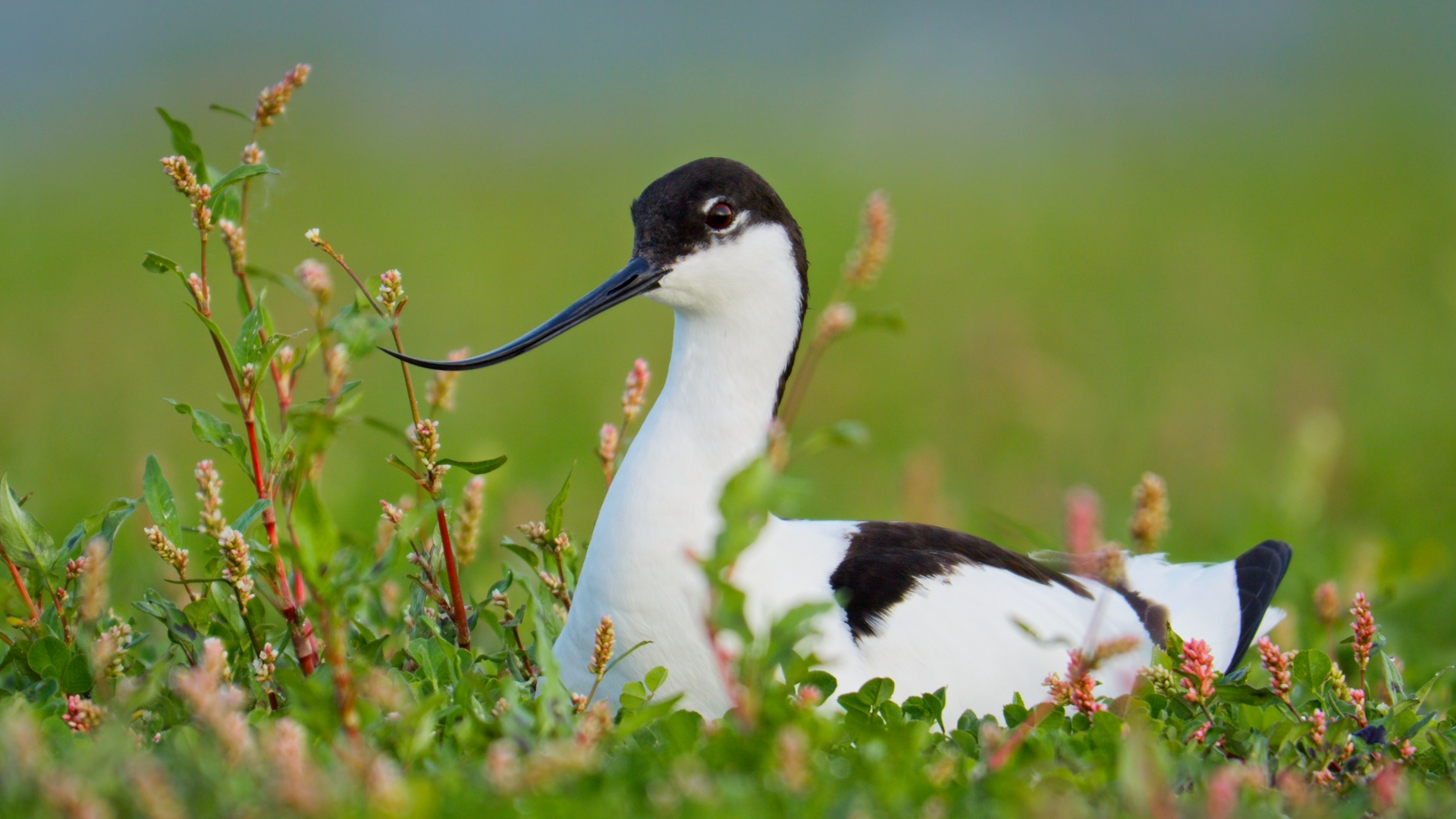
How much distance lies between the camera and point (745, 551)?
264cm

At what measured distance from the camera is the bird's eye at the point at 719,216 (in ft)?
10.1

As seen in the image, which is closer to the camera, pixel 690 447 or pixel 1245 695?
pixel 1245 695

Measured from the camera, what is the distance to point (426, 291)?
10477 millimetres

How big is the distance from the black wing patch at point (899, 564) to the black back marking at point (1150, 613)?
0.48 ft

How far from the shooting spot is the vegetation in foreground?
1833mm

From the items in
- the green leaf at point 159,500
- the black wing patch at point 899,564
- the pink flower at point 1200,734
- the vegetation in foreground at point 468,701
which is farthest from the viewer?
the black wing patch at point 899,564

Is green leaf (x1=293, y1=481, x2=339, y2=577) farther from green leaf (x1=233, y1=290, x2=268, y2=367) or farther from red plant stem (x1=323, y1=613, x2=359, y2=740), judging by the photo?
green leaf (x1=233, y1=290, x2=268, y2=367)

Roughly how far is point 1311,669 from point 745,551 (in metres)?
1.11

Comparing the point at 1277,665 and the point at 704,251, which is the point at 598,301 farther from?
the point at 1277,665

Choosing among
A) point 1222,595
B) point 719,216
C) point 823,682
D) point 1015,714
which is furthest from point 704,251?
point 1222,595

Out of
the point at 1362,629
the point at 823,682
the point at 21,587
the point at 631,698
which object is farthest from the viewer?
the point at 21,587

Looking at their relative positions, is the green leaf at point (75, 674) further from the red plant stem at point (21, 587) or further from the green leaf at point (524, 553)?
the green leaf at point (524, 553)

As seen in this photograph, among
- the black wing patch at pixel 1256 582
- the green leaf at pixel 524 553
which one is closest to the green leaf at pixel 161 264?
the green leaf at pixel 524 553

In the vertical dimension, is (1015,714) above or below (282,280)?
below
